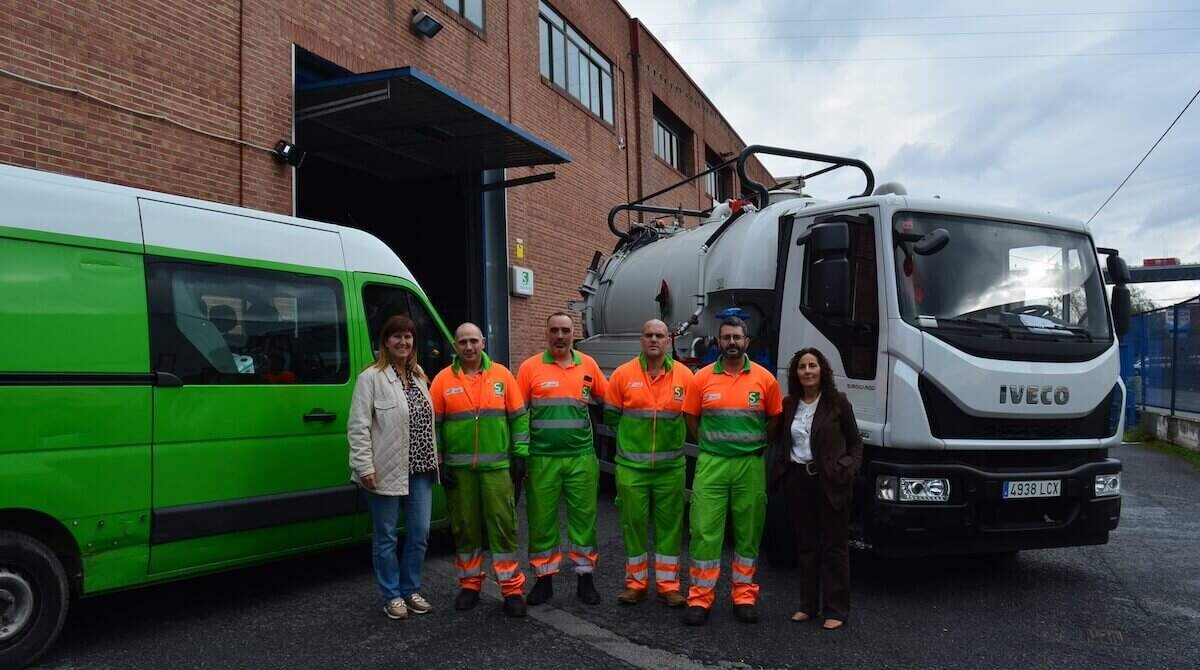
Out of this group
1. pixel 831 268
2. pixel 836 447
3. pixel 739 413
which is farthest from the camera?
pixel 831 268

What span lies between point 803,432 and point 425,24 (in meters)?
8.44

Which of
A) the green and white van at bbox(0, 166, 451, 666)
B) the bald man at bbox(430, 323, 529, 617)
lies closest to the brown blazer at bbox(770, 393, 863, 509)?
the bald man at bbox(430, 323, 529, 617)

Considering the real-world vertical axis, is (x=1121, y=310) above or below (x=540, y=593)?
above

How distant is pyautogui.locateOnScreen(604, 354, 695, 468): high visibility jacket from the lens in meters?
5.09

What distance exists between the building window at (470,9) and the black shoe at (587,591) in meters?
9.38

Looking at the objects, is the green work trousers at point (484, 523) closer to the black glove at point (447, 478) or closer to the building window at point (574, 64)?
the black glove at point (447, 478)

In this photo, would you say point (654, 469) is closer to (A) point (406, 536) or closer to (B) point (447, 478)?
(B) point (447, 478)

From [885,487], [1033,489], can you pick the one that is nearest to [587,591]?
[885,487]

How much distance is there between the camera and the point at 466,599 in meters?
5.09

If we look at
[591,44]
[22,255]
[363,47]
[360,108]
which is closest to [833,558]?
[22,255]

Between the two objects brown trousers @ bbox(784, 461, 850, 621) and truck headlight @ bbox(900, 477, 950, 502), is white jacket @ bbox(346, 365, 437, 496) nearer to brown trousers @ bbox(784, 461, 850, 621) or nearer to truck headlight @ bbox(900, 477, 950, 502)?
brown trousers @ bbox(784, 461, 850, 621)

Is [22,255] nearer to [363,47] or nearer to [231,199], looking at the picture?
[231,199]

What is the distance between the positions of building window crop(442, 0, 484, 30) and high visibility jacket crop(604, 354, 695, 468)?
8727mm

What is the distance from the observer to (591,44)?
57.3 ft
